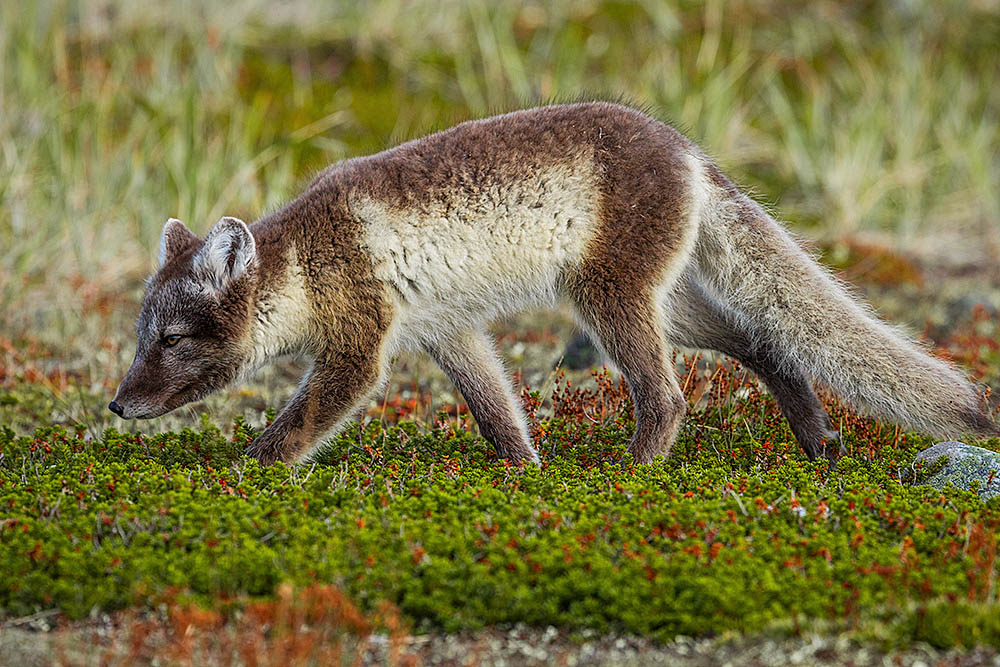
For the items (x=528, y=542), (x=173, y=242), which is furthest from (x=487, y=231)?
(x=528, y=542)

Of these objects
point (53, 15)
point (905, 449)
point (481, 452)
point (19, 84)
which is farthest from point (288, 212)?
A: point (53, 15)

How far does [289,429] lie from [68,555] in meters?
1.43

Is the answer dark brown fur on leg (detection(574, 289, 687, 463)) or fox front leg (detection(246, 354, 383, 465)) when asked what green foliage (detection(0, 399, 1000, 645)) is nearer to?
fox front leg (detection(246, 354, 383, 465))

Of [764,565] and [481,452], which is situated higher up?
[764,565]

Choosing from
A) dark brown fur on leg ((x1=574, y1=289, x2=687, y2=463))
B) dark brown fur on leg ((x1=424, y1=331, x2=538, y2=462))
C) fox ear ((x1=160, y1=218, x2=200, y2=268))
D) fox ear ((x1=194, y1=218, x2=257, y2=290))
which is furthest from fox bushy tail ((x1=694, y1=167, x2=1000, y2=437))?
fox ear ((x1=160, y1=218, x2=200, y2=268))

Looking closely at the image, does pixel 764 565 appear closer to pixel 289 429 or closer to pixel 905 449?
pixel 905 449

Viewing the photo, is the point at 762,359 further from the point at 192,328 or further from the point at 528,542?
the point at 192,328

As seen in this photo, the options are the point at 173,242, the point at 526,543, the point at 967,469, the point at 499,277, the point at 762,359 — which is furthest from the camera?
the point at 762,359

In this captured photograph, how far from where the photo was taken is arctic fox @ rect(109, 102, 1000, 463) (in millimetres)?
5168

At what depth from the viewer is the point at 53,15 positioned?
37.7 ft

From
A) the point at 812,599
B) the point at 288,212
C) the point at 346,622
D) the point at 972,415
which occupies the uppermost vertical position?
the point at 288,212

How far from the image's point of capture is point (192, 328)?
17.1ft

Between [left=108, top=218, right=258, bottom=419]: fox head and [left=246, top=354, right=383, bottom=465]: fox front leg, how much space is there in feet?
1.29

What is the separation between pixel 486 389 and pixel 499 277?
620 millimetres
